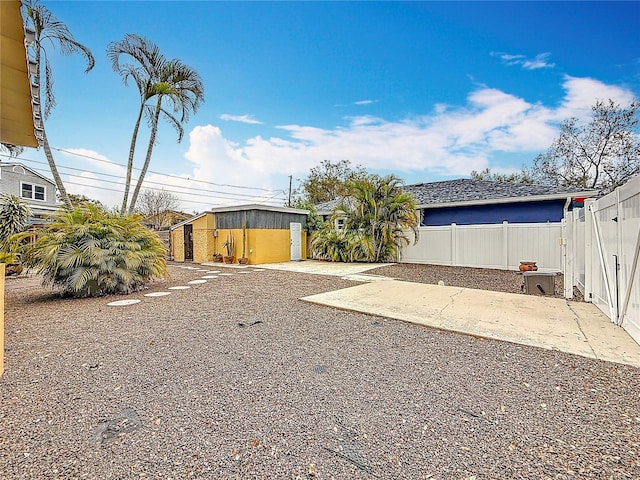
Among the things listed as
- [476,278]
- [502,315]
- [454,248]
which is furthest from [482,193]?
[502,315]

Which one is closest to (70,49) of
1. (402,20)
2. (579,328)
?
(402,20)

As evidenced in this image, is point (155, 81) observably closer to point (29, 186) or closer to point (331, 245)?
point (331, 245)

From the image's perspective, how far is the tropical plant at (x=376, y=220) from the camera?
12.6 m

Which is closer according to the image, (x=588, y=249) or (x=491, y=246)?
(x=588, y=249)

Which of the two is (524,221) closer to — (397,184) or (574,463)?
(397,184)

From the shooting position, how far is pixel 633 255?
3.60 meters

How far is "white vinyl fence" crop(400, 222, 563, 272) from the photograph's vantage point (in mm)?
10273

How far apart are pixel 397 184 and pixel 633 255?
9610 millimetres

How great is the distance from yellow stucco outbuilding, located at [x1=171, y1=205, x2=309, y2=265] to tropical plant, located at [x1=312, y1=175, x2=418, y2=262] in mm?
2731

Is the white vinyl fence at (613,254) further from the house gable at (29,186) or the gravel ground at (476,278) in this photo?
the house gable at (29,186)

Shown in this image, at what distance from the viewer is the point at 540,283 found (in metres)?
6.78

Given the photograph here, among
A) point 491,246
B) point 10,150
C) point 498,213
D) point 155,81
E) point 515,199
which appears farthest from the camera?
point 498,213

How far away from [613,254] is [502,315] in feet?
5.39

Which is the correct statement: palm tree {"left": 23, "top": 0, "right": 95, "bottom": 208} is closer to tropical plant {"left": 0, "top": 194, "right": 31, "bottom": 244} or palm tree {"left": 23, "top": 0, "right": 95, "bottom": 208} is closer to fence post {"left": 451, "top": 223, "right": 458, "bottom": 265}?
tropical plant {"left": 0, "top": 194, "right": 31, "bottom": 244}
